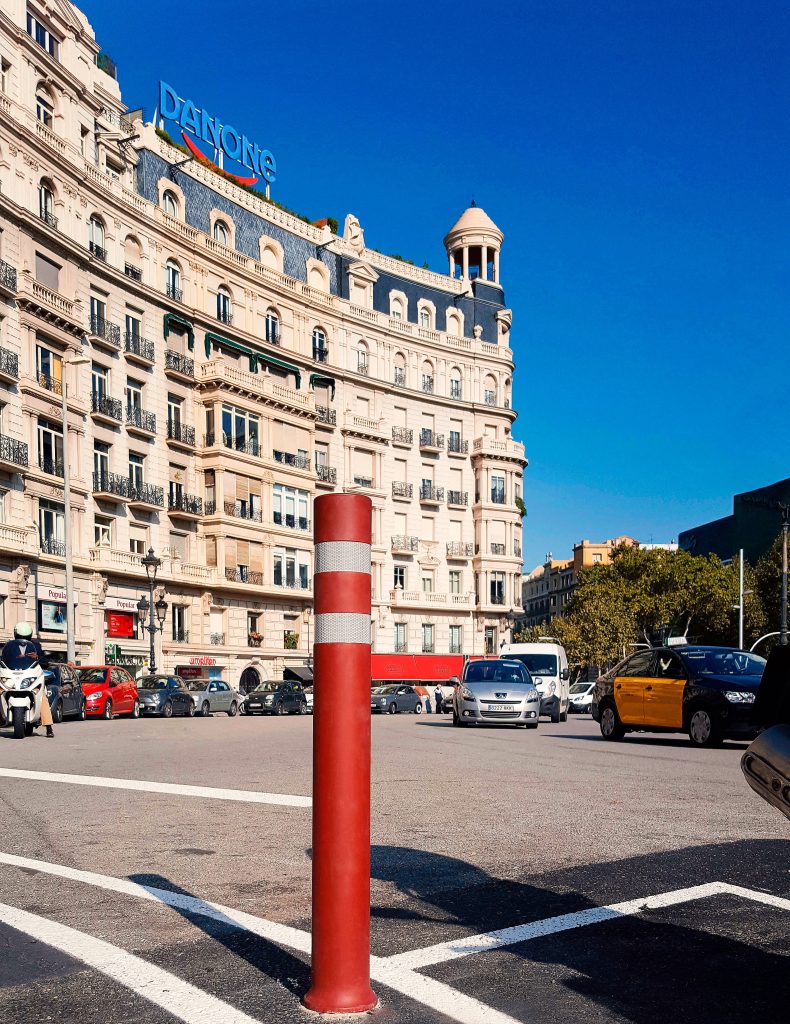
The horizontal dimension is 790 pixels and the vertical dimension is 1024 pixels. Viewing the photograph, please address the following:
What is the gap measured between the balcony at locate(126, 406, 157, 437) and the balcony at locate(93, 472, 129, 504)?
2323mm

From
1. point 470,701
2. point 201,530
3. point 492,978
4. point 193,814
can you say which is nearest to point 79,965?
point 492,978

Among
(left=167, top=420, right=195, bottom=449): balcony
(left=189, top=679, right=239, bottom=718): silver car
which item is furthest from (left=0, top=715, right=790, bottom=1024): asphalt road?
(left=167, top=420, right=195, bottom=449): balcony

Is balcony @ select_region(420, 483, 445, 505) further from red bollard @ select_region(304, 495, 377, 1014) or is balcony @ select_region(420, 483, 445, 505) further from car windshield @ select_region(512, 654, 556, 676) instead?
red bollard @ select_region(304, 495, 377, 1014)

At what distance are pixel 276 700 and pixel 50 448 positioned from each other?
13013 mm

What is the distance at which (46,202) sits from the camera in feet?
146

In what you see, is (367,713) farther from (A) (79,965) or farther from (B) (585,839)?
(B) (585,839)

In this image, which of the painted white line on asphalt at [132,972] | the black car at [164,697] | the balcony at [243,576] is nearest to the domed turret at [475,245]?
the balcony at [243,576]

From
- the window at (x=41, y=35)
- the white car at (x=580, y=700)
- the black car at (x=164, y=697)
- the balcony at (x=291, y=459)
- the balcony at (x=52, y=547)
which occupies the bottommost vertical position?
the white car at (x=580, y=700)

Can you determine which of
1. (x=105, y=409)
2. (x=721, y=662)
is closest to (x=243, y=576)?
(x=105, y=409)

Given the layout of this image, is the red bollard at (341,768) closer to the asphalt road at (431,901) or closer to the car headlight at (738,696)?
the asphalt road at (431,901)

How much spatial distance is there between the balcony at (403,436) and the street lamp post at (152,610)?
2196 centimetres

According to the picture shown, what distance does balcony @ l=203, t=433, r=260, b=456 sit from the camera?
5475 cm

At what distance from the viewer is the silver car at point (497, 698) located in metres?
22.9

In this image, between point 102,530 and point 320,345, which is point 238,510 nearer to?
point 102,530
